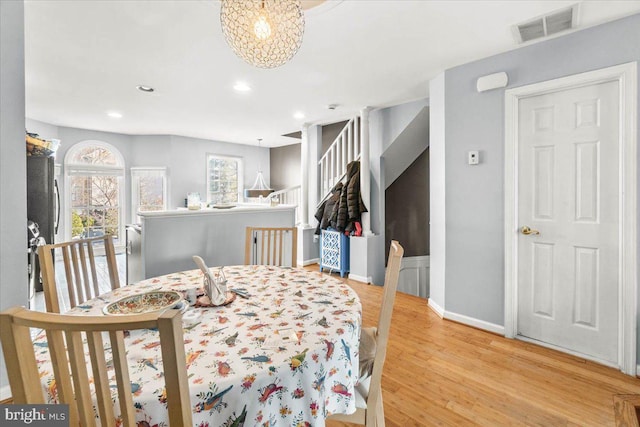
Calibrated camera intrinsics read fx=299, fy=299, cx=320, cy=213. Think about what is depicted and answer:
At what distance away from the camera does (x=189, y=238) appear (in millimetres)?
2830

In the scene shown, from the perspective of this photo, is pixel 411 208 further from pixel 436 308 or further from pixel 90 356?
pixel 90 356

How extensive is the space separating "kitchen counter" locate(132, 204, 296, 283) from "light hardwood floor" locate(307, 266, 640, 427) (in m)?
1.84

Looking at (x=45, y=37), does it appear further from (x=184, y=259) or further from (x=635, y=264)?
(x=635, y=264)

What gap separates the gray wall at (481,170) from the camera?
91.1 inches

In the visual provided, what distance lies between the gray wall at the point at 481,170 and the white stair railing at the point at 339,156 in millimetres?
1655

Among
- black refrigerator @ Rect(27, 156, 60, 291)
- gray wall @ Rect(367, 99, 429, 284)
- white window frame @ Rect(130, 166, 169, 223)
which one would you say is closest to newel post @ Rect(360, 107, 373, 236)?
gray wall @ Rect(367, 99, 429, 284)

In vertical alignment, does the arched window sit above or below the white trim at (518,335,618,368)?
above

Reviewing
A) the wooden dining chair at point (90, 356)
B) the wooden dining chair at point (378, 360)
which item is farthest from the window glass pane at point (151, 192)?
the wooden dining chair at point (90, 356)

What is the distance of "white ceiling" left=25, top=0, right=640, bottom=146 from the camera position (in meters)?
1.90

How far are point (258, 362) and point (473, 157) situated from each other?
8.38 ft

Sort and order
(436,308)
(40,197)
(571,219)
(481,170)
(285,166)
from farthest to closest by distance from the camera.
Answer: (285,166) → (40,197) → (436,308) → (481,170) → (571,219)

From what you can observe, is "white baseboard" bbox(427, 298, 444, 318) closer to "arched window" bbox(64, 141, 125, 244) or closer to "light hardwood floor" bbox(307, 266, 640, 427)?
"light hardwood floor" bbox(307, 266, 640, 427)

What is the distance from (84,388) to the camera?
0.61m

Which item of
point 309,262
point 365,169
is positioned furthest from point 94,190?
point 365,169
